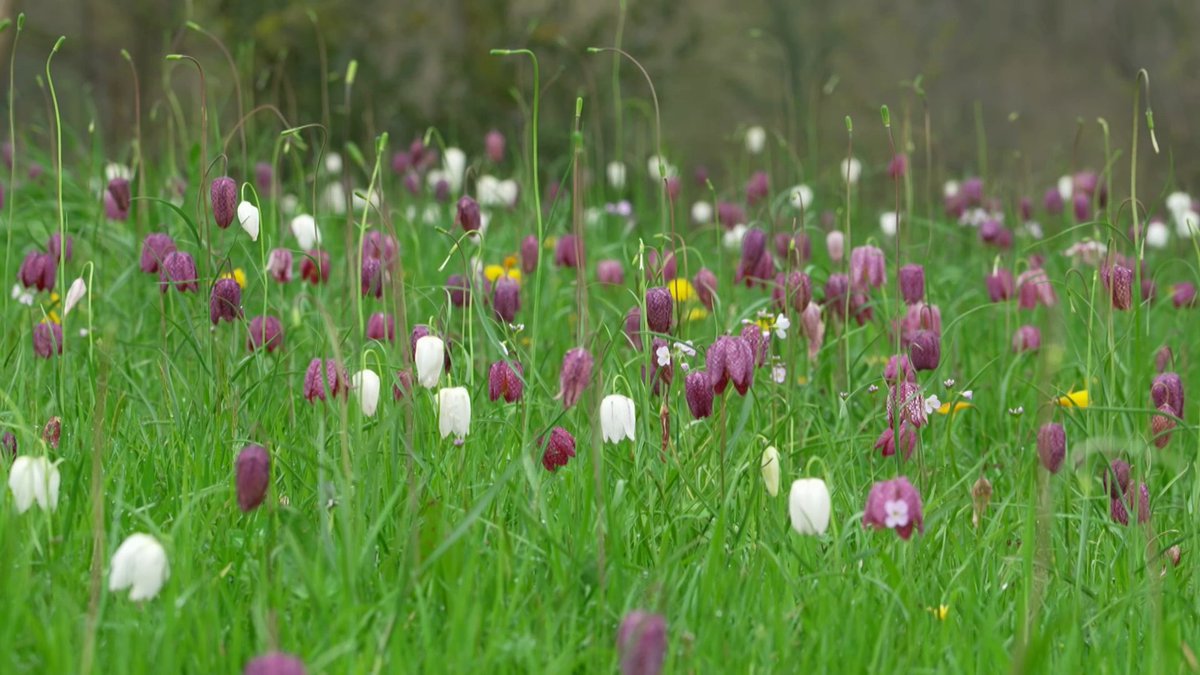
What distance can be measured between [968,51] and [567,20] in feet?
6.07

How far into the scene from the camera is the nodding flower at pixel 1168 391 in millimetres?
2338

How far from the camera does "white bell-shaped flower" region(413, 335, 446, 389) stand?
208 centimetres

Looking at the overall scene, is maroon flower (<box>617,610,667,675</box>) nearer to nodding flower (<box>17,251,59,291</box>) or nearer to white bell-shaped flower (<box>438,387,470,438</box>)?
white bell-shaped flower (<box>438,387,470,438</box>)

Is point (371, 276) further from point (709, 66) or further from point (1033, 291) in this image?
point (709, 66)

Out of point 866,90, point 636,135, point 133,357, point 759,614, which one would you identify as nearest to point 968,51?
point 866,90

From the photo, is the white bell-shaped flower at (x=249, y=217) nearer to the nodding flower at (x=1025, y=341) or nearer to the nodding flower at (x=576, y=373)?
the nodding flower at (x=576, y=373)

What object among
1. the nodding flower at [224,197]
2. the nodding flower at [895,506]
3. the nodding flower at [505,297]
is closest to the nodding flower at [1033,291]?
the nodding flower at [505,297]

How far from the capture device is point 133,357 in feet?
9.74

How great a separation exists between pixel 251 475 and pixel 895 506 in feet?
2.43

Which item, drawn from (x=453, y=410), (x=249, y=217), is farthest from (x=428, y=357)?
(x=249, y=217)

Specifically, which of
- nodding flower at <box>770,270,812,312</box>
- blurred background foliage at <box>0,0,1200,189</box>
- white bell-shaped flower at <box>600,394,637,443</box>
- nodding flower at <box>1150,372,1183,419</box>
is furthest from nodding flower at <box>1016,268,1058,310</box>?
blurred background foliage at <box>0,0,1200,189</box>

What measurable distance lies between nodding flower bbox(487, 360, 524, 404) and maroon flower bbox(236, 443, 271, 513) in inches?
21.1

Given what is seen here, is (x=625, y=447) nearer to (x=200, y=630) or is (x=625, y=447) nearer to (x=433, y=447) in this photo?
(x=433, y=447)

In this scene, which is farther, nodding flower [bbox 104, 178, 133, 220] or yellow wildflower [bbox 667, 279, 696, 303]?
nodding flower [bbox 104, 178, 133, 220]
